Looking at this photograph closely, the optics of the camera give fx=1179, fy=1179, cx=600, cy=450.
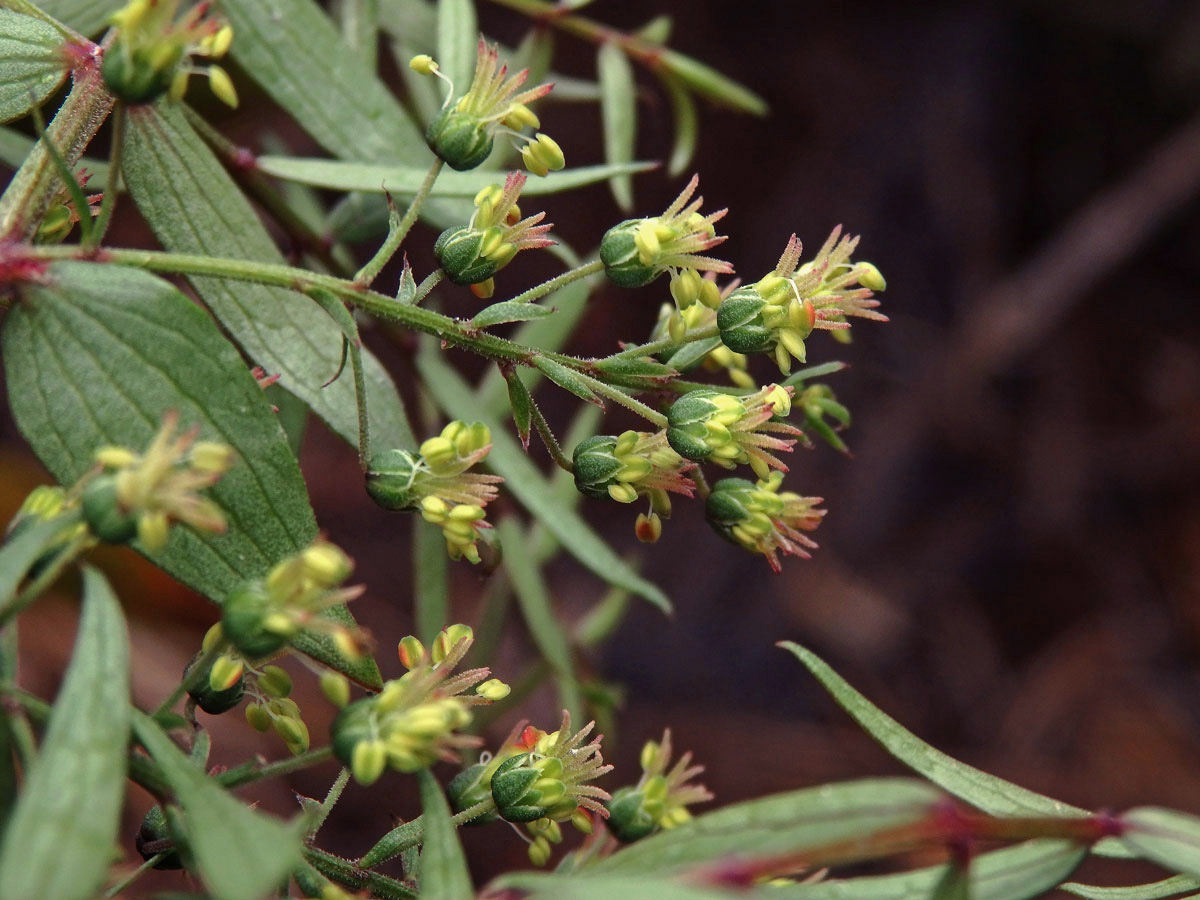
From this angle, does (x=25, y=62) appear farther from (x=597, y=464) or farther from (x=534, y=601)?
(x=534, y=601)

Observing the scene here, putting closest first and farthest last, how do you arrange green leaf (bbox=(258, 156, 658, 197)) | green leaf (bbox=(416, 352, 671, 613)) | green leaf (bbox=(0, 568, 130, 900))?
green leaf (bbox=(0, 568, 130, 900)) → green leaf (bbox=(258, 156, 658, 197)) → green leaf (bbox=(416, 352, 671, 613))

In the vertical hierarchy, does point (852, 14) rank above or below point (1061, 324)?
above

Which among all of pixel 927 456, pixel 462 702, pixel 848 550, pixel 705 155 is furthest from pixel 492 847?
pixel 462 702

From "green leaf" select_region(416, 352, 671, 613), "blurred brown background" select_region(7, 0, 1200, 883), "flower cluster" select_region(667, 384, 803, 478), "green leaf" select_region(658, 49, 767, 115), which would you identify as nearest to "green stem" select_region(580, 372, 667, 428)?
"flower cluster" select_region(667, 384, 803, 478)

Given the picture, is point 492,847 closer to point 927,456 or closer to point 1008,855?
point 927,456

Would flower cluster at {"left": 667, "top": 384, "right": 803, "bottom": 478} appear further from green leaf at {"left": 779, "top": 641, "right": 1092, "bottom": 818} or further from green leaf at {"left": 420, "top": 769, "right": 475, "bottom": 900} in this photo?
green leaf at {"left": 420, "top": 769, "right": 475, "bottom": 900}
